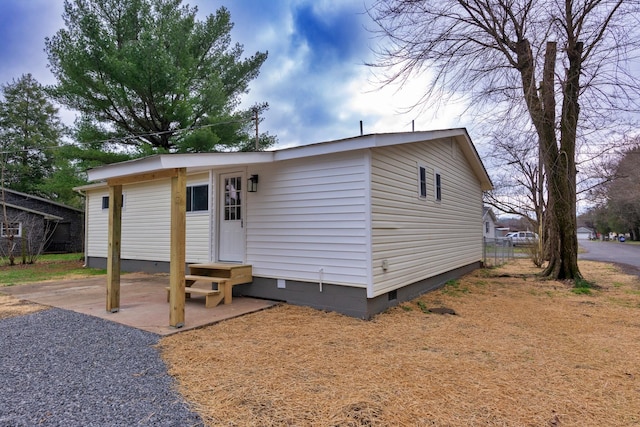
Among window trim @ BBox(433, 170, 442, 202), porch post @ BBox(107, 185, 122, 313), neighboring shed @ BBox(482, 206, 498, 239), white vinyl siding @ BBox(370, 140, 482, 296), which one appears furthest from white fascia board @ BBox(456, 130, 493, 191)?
neighboring shed @ BBox(482, 206, 498, 239)

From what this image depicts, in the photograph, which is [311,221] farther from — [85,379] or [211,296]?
[85,379]

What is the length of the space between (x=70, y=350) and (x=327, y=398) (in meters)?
2.83

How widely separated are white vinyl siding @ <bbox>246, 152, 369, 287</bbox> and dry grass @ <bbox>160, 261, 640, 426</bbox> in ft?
2.26

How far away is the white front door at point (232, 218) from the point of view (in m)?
6.40

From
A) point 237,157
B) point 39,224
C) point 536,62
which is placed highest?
point 536,62

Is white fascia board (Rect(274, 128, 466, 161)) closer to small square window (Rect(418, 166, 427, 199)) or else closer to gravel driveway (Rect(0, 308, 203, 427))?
small square window (Rect(418, 166, 427, 199))

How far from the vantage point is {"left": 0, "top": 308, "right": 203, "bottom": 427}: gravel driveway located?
238 centimetres

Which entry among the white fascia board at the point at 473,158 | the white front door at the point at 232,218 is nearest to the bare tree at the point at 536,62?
the white fascia board at the point at 473,158

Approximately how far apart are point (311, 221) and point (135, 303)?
3261 millimetres

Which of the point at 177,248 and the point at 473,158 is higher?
the point at 473,158

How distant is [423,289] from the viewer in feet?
23.1

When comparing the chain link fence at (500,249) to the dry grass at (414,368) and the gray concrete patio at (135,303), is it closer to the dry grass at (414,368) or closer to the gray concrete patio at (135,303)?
the dry grass at (414,368)

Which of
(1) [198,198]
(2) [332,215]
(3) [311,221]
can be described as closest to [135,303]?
(3) [311,221]

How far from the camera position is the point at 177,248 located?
4285mm
